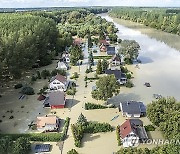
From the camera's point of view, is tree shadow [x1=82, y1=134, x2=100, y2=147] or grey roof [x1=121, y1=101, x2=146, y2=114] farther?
grey roof [x1=121, y1=101, x2=146, y2=114]

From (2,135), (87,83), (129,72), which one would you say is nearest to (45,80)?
(87,83)

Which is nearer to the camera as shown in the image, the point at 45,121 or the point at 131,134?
the point at 131,134

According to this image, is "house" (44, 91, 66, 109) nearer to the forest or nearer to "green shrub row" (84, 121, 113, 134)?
"green shrub row" (84, 121, 113, 134)

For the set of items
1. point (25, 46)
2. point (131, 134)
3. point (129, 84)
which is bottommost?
point (129, 84)

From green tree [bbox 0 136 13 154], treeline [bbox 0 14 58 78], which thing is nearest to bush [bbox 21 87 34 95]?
treeline [bbox 0 14 58 78]

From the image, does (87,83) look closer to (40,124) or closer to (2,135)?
(40,124)

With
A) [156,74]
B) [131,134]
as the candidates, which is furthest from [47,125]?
[156,74]

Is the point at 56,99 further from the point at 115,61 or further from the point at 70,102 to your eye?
the point at 115,61
